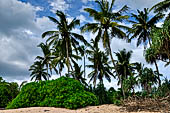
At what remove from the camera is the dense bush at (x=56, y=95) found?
9.99m

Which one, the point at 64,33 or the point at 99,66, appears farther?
the point at 99,66

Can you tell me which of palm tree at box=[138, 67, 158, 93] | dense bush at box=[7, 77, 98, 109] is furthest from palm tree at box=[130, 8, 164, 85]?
dense bush at box=[7, 77, 98, 109]

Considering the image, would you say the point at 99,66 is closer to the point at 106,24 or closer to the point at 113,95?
the point at 113,95

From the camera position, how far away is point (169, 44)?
14.2 meters

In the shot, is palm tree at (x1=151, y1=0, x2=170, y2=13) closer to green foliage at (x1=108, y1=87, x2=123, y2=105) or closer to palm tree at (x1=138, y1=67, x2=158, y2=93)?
palm tree at (x1=138, y1=67, x2=158, y2=93)

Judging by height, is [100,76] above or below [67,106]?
above

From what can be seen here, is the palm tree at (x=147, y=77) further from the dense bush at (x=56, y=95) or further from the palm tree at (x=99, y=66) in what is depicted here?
the dense bush at (x=56, y=95)

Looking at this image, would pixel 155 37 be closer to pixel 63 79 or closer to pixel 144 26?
pixel 63 79

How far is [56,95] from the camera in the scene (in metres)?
10.6

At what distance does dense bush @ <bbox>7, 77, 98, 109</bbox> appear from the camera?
32.8 feet

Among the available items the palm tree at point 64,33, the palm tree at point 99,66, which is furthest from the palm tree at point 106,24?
the palm tree at point 99,66

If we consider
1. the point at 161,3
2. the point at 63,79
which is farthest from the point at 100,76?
the point at 63,79

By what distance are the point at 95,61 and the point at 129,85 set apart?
23.8ft

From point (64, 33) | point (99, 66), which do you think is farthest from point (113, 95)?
point (64, 33)
